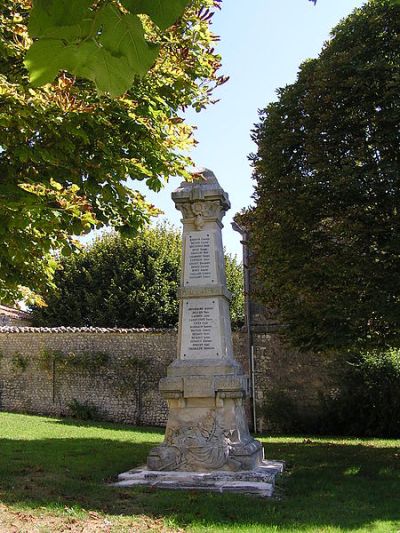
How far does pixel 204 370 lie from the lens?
7770 mm

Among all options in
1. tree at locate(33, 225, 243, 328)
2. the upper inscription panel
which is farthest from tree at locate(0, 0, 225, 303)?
tree at locate(33, 225, 243, 328)

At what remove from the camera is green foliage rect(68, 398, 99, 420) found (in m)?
16.9

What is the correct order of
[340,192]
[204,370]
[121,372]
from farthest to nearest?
[121,372], [340,192], [204,370]

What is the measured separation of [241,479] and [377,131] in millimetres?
5886

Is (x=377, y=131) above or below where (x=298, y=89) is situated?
below

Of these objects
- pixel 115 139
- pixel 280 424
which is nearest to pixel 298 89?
pixel 115 139

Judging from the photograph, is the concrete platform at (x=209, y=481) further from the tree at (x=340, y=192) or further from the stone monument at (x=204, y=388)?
the tree at (x=340, y=192)

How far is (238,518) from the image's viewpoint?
552cm

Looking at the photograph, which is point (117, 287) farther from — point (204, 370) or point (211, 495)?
point (211, 495)

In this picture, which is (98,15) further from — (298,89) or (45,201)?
(298,89)

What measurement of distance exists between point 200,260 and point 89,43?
6.99 meters

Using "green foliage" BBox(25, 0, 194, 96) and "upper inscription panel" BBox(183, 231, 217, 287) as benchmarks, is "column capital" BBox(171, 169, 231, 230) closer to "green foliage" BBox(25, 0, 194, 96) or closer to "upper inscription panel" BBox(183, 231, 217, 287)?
"upper inscription panel" BBox(183, 231, 217, 287)

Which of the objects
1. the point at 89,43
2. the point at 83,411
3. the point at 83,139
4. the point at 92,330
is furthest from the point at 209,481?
the point at 92,330

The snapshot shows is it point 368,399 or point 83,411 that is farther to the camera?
point 83,411
